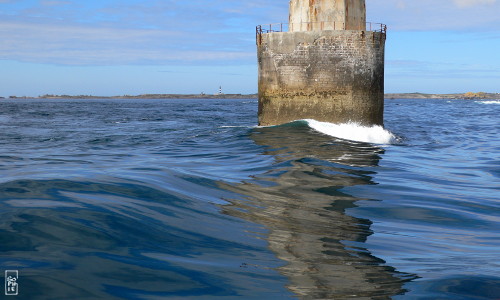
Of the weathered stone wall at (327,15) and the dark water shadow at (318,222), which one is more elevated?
the weathered stone wall at (327,15)

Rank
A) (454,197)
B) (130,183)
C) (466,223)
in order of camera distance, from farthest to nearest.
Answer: (454,197) < (130,183) < (466,223)

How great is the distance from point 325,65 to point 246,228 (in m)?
13.3

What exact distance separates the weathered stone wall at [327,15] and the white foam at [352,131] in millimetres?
3720

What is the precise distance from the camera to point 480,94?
7648 inches

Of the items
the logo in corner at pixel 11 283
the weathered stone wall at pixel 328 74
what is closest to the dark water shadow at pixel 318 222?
the logo in corner at pixel 11 283

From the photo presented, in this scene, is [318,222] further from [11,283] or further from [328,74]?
[328,74]

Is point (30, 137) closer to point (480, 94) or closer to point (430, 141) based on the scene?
point (430, 141)

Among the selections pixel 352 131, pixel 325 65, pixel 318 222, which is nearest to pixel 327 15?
pixel 325 65

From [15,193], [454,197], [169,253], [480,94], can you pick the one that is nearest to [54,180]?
[15,193]

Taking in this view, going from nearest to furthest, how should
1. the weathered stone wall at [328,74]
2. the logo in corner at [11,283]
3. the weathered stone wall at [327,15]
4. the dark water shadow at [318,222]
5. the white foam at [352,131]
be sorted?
the logo in corner at [11,283] < the dark water shadow at [318,222] < the white foam at [352,131] < the weathered stone wall at [328,74] < the weathered stone wall at [327,15]

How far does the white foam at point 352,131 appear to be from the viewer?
1833 cm

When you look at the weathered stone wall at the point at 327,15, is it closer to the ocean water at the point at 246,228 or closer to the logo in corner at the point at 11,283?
the ocean water at the point at 246,228

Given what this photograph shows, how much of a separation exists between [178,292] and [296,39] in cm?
1591

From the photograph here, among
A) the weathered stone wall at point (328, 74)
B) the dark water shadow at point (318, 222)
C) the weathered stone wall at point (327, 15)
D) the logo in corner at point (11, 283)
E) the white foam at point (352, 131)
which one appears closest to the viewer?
the logo in corner at point (11, 283)
